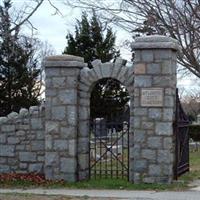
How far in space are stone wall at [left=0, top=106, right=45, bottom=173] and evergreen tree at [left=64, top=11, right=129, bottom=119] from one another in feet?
52.8

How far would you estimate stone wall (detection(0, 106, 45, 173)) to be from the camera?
1427 centimetres

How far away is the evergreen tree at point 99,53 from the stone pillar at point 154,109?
674 inches

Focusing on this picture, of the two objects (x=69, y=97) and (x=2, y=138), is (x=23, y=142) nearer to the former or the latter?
(x=2, y=138)

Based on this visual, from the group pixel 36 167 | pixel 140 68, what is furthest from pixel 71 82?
pixel 36 167

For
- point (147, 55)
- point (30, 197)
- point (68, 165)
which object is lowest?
point (30, 197)

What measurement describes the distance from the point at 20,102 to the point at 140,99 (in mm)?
19310

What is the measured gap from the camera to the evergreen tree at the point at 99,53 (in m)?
30.9

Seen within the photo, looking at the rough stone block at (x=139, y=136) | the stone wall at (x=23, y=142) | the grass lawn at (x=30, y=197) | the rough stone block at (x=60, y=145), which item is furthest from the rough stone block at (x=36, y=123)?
the grass lawn at (x=30, y=197)

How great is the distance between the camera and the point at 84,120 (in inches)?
550

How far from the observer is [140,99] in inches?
522

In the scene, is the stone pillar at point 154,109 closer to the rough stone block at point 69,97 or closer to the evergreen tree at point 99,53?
the rough stone block at point 69,97

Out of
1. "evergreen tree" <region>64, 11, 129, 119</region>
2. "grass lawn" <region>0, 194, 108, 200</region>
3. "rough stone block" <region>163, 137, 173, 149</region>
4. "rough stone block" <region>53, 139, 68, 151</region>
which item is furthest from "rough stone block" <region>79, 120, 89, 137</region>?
"evergreen tree" <region>64, 11, 129, 119</region>

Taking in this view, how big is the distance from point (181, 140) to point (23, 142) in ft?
13.1

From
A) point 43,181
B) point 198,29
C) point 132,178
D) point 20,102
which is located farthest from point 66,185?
point 20,102
